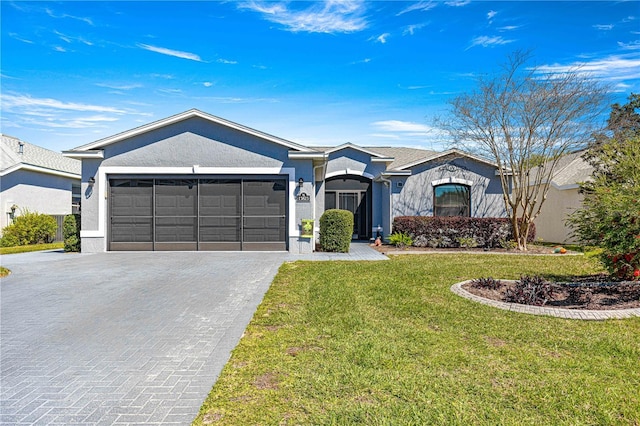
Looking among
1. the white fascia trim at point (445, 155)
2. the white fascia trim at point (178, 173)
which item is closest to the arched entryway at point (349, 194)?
the white fascia trim at point (445, 155)

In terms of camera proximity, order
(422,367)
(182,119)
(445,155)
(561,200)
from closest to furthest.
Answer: (422,367) < (182,119) < (445,155) < (561,200)

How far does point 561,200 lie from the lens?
734 inches

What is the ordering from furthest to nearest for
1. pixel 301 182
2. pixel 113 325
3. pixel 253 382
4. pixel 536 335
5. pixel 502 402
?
pixel 301 182 → pixel 113 325 → pixel 536 335 → pixel 253 382 → pixel 502 402

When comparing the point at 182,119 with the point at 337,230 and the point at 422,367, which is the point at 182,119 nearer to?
the point at 337,230

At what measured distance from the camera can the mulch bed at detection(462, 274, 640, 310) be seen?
20.8ft

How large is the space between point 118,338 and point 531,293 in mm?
6209

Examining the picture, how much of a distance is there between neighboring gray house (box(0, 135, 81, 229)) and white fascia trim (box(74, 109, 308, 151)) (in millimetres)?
8344

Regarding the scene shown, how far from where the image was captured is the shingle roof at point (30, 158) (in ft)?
64.3

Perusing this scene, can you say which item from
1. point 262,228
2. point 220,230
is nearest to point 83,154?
point 220,230

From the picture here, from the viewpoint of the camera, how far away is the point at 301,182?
1395 centimetres

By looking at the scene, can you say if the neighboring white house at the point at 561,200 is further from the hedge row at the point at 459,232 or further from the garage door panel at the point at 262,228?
the garage door panel at the point at 262,228

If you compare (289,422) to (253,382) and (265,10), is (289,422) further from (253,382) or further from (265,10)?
(265,10)

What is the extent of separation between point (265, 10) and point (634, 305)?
1103 centimetres

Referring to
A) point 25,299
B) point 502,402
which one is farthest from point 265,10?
point 502,402
